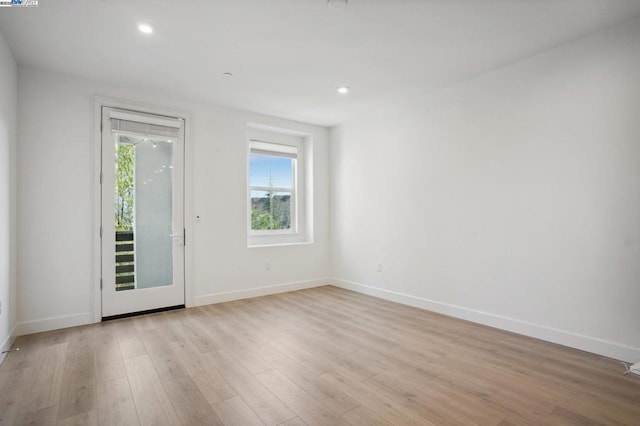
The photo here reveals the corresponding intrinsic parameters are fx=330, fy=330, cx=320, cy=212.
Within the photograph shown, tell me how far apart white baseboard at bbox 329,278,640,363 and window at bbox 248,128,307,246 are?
6.10 ft

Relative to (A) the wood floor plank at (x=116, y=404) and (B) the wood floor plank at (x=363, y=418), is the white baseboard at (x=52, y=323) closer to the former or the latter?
(A) the wood floor plank at (x=116, y=404)

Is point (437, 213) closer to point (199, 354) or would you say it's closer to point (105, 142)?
point (199, 354)

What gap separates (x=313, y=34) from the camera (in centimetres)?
271

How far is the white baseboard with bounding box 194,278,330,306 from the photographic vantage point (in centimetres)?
437

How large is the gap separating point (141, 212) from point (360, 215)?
9.81 feet

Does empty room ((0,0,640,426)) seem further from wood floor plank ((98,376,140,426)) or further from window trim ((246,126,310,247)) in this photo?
window trim ((246,126,310,247))

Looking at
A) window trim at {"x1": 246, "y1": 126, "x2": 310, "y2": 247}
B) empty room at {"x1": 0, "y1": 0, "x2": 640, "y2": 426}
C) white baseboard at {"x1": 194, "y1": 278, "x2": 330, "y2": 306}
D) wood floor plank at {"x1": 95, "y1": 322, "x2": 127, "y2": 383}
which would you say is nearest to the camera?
empty room at {"x1": 0, "y1": 0, "x2": 640, "y2": 426}

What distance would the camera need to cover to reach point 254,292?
4793 mm

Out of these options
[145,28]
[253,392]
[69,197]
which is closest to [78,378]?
[253,392]

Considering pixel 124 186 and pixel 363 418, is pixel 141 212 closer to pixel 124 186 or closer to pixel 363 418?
pixel 124 186

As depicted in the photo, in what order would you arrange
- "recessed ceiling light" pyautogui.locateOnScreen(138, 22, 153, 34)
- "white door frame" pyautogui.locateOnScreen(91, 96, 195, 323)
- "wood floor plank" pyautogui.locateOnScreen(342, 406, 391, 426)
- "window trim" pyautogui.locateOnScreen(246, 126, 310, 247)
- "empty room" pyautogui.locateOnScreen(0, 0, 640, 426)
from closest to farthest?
"wood floor plank" pyautogui.locateOnScreen(342, 406, 391, 426) → "empty room" pyautogui.locateOnScreen(0, 0, 640, 426) → "recessed ceiling light" pyautogui.locateOnScreen(138, 22, 153, 34) → "white door frame" pyautogui.locateOnScreen(91, 96, 195, 323) → "window trim" pyautogui.locateOnScreen(246, 126, 310, 247)

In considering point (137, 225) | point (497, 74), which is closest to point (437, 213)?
point (497, 74)

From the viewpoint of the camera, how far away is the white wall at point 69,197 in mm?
3305

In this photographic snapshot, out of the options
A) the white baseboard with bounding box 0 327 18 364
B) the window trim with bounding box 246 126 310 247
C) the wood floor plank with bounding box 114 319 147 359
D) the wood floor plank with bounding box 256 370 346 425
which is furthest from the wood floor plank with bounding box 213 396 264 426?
the window trim with bounding box 246 126 310 247
